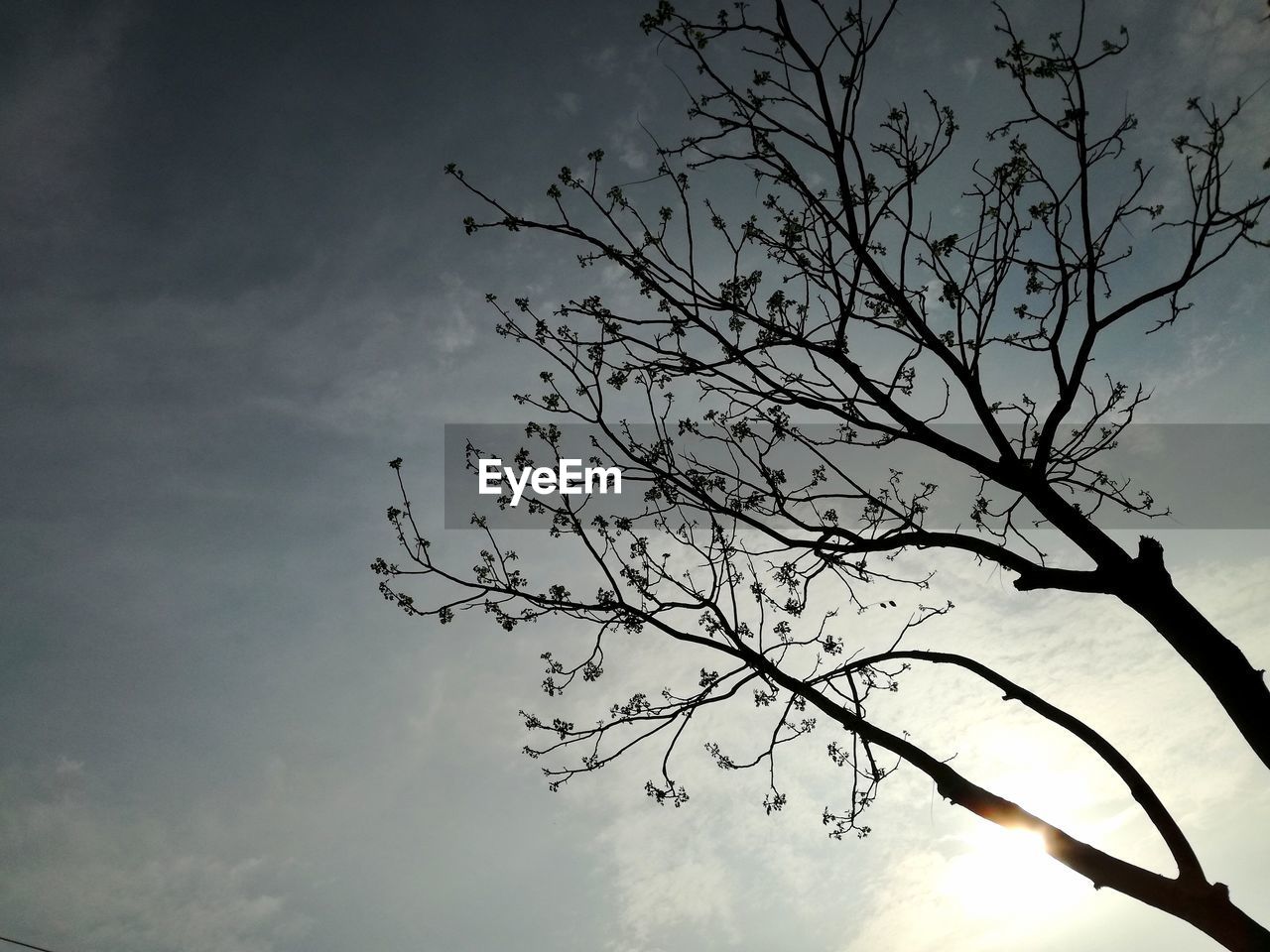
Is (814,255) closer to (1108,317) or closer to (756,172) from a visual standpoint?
(756,172)

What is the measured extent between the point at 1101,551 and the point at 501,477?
508 cm

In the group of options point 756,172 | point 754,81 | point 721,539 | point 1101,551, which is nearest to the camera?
point 1101,551

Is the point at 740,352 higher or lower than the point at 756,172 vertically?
lower

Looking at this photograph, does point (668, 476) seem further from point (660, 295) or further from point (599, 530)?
point (660, 295)

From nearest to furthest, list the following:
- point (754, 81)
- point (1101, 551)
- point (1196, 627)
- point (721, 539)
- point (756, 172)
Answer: point (1196, 627) → point (1101, 551) → point (754, 81) → point (756, 172) → point (721, 539)

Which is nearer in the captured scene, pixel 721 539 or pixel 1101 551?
pixel 1101 551

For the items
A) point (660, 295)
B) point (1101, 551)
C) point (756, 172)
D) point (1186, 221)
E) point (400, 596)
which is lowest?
point (1101, 551)

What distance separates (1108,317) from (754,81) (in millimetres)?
3372

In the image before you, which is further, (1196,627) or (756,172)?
(756,172)

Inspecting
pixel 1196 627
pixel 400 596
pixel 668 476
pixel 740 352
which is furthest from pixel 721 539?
pixel 1196 627

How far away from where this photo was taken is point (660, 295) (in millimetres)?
6418

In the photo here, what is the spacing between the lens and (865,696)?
6.34m

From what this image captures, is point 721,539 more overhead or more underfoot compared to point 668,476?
more underfoot

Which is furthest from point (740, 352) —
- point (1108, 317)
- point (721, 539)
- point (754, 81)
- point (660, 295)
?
point (1108, 317)
